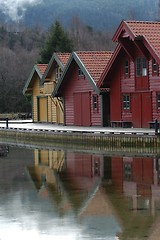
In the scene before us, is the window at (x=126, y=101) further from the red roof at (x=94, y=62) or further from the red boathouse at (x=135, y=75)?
the red roof at (x=94, y=62)

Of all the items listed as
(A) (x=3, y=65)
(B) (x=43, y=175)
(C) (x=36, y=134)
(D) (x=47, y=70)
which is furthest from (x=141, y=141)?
(A) (x=3, y=65)

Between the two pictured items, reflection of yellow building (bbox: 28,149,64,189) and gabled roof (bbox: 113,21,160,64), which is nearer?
reflection of yellow building (bbox: 28,149,64,189)

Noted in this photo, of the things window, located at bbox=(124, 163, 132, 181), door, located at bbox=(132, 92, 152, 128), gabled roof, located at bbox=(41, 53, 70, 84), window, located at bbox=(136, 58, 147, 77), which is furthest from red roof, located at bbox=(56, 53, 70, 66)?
window, located at bbox=(124, 163, 132, 181)

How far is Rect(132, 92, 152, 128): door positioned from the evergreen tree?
100.0ft

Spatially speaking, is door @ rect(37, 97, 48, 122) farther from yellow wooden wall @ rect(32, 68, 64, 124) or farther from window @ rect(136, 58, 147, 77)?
window @ rect(136, 58, 147, 77)

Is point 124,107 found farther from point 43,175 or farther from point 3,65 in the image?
point 3,65

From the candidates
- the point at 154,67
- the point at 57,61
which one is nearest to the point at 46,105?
the point at 57,61

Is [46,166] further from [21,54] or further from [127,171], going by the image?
[21,54]

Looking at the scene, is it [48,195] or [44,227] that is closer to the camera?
[44,227]

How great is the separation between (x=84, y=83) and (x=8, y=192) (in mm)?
27252

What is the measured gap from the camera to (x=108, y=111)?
4575 cm

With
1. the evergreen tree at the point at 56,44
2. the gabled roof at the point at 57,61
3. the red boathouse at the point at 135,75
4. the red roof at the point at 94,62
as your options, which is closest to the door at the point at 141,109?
the red boathouse at the point at 135,75

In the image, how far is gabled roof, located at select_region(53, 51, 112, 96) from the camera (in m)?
45.3

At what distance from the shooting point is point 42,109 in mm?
57969
